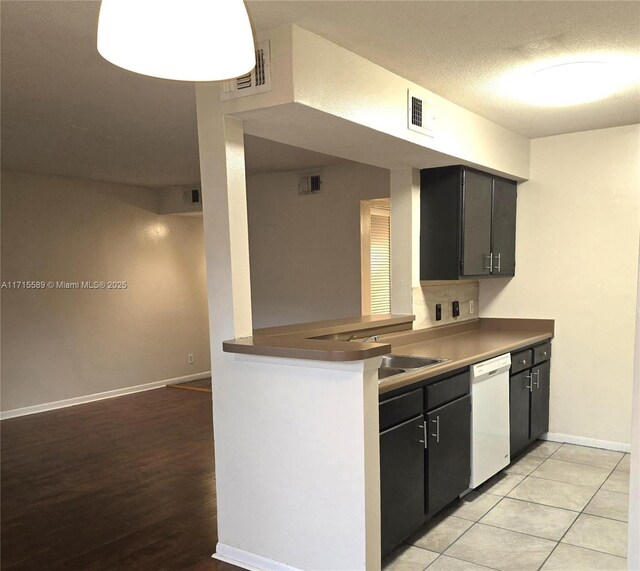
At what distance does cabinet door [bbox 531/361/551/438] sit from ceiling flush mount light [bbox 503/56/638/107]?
6.53 feet

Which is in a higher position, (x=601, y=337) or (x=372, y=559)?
(x=601, y=337)

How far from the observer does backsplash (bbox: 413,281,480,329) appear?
13.2ft

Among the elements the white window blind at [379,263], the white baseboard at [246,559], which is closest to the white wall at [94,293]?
the white window blind at [379,263]

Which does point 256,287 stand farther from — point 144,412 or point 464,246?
point 464,246

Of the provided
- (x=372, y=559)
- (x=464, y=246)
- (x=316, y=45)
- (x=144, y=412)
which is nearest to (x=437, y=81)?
(x=316, y=45)

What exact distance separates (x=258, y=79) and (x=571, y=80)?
1.74 metres

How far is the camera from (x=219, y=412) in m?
2.64

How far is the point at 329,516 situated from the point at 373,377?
635 mm

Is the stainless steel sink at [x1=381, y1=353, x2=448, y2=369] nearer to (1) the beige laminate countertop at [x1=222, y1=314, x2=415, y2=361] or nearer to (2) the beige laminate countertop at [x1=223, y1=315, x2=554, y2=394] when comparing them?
(2) the beige laminate countertop at [x1=223, y1=315, x2=554, y2=394]

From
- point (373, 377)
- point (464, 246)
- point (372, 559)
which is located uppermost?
point (464, 246)

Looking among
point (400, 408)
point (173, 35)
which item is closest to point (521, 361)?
point (400, 408)

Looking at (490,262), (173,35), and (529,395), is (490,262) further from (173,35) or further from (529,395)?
(173,35)

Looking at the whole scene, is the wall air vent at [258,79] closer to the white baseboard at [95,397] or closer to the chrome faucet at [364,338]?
the chrome faucet at [364,338]

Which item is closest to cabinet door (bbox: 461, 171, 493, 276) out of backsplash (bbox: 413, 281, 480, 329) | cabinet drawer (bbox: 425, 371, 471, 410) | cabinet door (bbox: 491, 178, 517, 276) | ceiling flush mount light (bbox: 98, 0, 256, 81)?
cabinet door (bbox: 491, 178, 517, 276)
